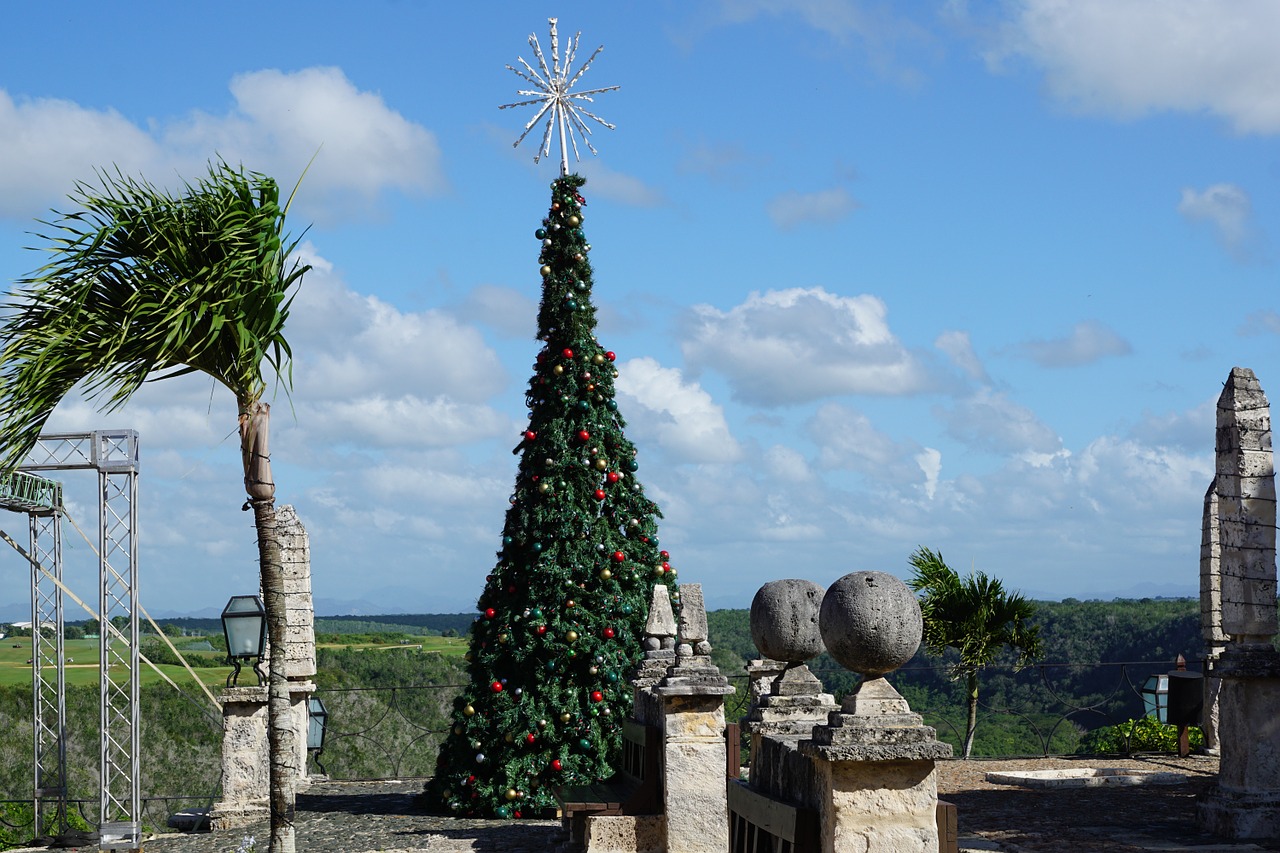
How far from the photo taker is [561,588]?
37.8 feet

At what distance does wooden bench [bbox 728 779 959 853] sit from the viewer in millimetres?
5112

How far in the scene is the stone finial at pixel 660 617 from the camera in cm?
964

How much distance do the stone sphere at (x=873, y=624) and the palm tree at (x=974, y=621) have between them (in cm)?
1059

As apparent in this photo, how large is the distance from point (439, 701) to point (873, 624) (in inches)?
1238

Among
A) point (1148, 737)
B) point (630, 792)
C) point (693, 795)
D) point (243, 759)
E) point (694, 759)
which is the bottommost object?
point (1148, 737)

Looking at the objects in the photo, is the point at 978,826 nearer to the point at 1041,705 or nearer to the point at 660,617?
the point at 660,617

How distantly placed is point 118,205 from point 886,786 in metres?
5.37

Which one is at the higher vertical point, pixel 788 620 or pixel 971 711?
pixel 788 620

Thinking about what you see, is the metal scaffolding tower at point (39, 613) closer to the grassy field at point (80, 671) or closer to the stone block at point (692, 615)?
the stone block at point (692, 615)

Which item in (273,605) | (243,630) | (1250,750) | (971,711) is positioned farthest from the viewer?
(971,711)

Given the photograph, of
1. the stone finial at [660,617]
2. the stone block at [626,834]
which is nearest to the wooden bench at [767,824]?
the stone block at [626,834]

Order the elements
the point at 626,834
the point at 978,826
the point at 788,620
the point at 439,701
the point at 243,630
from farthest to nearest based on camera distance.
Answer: the point at 439,701
the point at 243,630
the point at 978,826
the point at 626,834
the point at 788,620

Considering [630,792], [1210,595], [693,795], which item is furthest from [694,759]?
[1210,595]

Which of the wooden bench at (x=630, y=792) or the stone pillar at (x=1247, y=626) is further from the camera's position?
the stone pillar at (x=1247, y=626)
